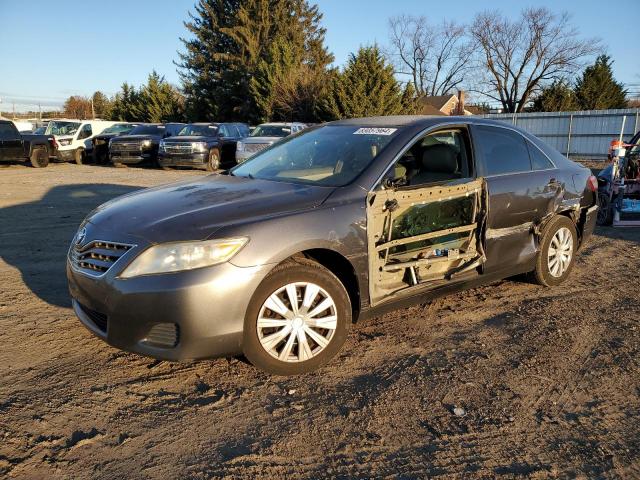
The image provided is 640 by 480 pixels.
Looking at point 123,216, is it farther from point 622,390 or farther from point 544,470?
point 622,390

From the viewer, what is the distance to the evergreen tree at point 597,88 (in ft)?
108

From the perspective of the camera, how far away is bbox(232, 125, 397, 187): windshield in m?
3.89

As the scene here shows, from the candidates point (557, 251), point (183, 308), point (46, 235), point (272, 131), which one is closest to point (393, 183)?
point (183, 308)

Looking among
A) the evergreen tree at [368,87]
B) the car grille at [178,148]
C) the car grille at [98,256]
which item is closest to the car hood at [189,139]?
the car grille at [178,148]

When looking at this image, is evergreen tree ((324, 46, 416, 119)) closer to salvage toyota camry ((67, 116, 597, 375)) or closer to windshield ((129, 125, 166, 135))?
windshield ((129, 125, 166, 135))

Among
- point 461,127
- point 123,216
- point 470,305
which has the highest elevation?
point 461,127

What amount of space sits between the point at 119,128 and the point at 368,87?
39.7 ft

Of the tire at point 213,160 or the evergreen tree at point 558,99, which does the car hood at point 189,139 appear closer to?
the tire at point 213,160

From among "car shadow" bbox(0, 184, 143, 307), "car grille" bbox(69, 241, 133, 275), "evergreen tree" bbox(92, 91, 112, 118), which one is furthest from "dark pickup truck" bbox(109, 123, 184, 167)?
"evergreen tree" bbox(92, 91, 112, 118)

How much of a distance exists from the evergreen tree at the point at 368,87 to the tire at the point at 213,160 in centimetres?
981

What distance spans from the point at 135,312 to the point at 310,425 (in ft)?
3.83

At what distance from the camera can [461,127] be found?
14.4 ft

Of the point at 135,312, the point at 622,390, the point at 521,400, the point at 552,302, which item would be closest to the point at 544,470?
the point at 521,400

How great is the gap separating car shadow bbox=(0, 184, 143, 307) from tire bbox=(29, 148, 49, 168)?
820cm
